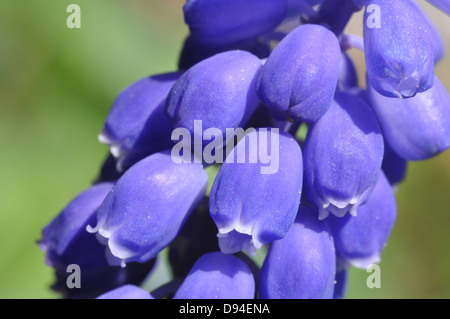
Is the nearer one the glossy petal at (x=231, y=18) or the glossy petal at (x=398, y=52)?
the glossy petal at (x=398, y=52)

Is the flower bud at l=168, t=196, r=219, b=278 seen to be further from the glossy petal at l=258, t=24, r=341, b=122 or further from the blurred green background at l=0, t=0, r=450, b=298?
the blurred green background at l=0, t=0, r=450, b=298

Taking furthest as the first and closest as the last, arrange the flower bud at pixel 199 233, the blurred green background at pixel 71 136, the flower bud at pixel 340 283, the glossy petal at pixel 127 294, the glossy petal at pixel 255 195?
the blurred green background at pixel 71 136 < the flower bud at pixel 340 283 < the flower bud at pixel 199 233 < the glossy petal at pixel 127 294 < the glossy petal at pixel 255 195

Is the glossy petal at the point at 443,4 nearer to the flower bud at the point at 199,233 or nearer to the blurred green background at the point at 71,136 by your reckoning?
the flower bud at the point at 199,233

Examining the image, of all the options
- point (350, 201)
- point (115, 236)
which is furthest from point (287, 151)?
point (115, 236)

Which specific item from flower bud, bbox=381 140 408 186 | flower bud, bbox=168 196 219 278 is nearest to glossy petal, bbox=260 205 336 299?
flower bud, bbox=168 196 219 278

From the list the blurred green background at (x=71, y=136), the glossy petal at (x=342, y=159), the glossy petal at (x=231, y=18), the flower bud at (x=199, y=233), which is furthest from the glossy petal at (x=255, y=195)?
the blurred green background at (x=71, y=136)

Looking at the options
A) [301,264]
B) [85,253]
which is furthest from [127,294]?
[301,264]
